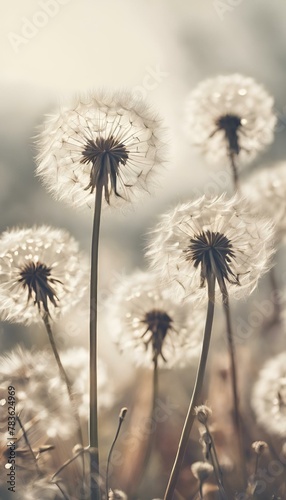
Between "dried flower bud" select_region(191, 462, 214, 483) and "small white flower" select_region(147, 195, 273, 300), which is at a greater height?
"small white flower" select_region(147, 195, 273, 300)

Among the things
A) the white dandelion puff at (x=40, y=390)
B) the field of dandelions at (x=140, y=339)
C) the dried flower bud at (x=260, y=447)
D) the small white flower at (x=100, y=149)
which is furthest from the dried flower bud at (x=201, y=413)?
the small white flower at (x=100, y=149)

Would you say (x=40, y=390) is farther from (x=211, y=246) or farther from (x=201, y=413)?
(x=211, y=246)

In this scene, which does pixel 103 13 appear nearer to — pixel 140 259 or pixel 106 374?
pixel 140 259

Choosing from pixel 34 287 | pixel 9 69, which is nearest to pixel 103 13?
pixel 9 69

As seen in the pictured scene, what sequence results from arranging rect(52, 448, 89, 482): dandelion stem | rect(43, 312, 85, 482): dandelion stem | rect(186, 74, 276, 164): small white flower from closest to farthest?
rect(52, 448, 89, 482): dandelion stem, rect(43, 312, 85, 482): dandelion stem, rect(186, 74, 276, 164): small white flower

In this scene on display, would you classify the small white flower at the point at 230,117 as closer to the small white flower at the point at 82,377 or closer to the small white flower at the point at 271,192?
the small white flower at the point at 271,192

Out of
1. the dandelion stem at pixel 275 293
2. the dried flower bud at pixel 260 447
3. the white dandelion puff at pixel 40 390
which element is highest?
the dandelion stem at pixel 275 293

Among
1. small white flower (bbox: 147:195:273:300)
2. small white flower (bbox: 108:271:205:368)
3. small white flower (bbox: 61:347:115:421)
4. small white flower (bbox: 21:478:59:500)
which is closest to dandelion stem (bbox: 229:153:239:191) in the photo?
small white flower (bbox: 147:195:273:300)

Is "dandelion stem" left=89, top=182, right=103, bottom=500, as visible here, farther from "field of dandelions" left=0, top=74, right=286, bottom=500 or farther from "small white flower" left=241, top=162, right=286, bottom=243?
"small white flower" left=241, top=162, right=286, bottom=243

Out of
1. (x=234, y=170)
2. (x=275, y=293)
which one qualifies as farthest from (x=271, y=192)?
(x=275, y=293)
